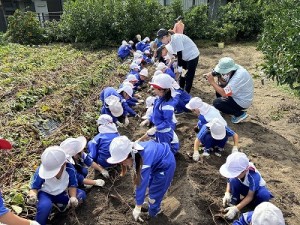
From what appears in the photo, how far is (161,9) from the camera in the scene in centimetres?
1443

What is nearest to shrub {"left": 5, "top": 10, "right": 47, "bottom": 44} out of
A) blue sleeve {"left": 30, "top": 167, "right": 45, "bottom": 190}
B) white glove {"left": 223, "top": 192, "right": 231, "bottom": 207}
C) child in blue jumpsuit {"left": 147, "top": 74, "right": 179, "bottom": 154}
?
child in blue jumpsuit {"left": 147, "top": 74, "right": 179, "bottom": 154}

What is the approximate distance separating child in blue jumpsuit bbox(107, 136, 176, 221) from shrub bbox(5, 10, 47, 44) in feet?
46.2

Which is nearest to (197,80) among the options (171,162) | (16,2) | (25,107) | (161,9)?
(25,107)

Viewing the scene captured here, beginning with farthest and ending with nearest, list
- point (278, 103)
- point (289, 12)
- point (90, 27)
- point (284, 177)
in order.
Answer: point (90, 27) → point (289, 12) → point (278, 103) → point (284, 177)

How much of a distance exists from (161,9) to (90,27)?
11.3 ft

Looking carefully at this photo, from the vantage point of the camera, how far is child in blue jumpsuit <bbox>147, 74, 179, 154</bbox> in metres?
4.27

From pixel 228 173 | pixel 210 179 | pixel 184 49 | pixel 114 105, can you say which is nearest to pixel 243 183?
pixel 228 173

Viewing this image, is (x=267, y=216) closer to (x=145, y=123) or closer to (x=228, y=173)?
(x=228, y=173)

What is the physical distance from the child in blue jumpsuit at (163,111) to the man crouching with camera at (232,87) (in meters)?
1.56

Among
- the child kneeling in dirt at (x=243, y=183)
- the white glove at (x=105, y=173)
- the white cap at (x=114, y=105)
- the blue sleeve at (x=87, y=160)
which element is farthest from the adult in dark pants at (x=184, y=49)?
the child kneeling in dirt at (x=243, y=183)

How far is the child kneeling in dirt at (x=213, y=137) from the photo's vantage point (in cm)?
443

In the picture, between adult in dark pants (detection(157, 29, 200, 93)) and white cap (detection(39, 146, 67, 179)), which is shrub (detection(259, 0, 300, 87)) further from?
white cap (detection(39, 146, 67, 179))

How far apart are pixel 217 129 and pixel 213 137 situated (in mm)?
140

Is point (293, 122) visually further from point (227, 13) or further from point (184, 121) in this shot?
point (227, 13)
